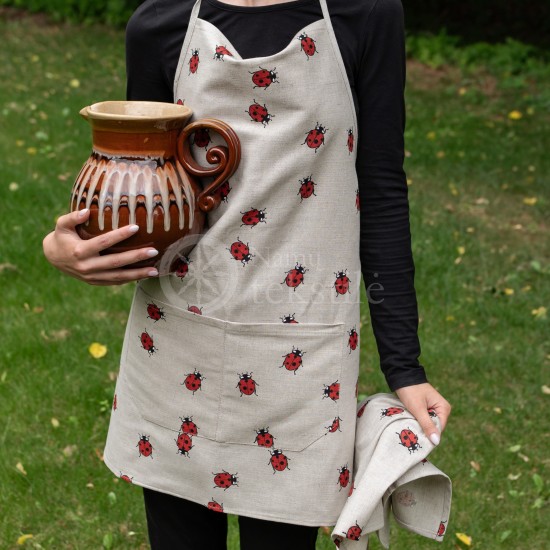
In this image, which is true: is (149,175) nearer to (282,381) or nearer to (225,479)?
(282,381)

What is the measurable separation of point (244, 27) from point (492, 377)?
9.93 ft

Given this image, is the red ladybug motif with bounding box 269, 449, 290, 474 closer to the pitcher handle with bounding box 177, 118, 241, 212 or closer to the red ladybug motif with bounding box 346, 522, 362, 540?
the red ladybug motif with bounding box 346, 522, 362, 540

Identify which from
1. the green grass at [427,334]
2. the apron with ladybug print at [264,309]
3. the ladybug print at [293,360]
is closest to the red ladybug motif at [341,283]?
the apron with ladybug print at [264,309]

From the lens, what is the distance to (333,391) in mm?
1806

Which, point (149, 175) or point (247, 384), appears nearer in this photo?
point (149, 175)

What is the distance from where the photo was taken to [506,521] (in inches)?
133

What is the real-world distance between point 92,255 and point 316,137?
0.47m

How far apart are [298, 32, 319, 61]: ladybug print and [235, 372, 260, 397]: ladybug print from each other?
0.62m

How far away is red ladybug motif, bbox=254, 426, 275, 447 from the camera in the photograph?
182cm

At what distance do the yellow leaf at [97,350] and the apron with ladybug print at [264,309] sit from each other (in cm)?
236

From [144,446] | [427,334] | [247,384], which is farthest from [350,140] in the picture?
[427,334]

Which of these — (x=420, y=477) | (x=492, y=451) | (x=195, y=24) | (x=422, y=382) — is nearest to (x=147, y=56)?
(x=195, y=24)

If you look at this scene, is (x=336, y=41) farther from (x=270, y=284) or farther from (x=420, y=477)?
(x=420, y=477)

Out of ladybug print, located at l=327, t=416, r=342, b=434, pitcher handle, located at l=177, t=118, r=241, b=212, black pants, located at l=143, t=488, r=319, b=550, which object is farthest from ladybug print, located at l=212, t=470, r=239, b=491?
pitcher handle, located at l=177, t=118, r=241, b=212
